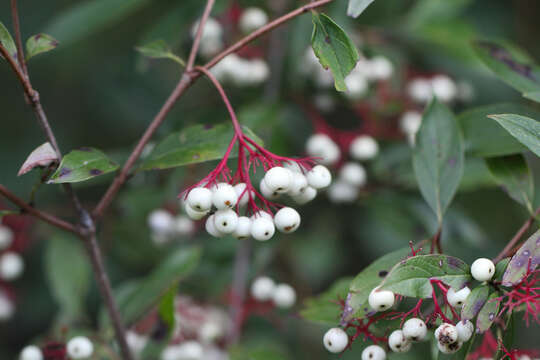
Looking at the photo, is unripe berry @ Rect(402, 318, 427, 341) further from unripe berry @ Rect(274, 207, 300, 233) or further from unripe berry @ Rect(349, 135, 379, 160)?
unripe berry @ Rect(349, 135, 379, 160)

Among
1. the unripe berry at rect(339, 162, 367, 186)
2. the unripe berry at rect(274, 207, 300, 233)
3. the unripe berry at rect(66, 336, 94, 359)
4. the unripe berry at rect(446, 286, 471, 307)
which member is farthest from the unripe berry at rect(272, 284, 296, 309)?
the unripe berry at rect(446, 286, 471, 307)

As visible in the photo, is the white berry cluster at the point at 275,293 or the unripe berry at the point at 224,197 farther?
the white berry cluster at the point at 275,293

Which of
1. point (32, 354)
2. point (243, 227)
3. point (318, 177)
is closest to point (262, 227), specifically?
point (243, 227)

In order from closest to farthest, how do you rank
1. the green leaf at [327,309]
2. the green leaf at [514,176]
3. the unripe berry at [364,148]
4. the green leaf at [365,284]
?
the green leaf at [365,284], the green leaf at [327,309], the green leaf at [514,176], the unripe berry at [364,148]

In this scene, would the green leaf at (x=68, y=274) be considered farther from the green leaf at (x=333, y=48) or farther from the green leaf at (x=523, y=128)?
the green leaf at (x=523, y=128)

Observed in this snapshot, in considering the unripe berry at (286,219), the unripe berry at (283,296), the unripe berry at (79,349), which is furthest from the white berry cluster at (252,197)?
the unripe berry at (283,296)

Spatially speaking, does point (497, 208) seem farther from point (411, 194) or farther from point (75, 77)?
point (75, 77)

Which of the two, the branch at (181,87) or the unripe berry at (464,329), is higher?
the branch at (181,87)
